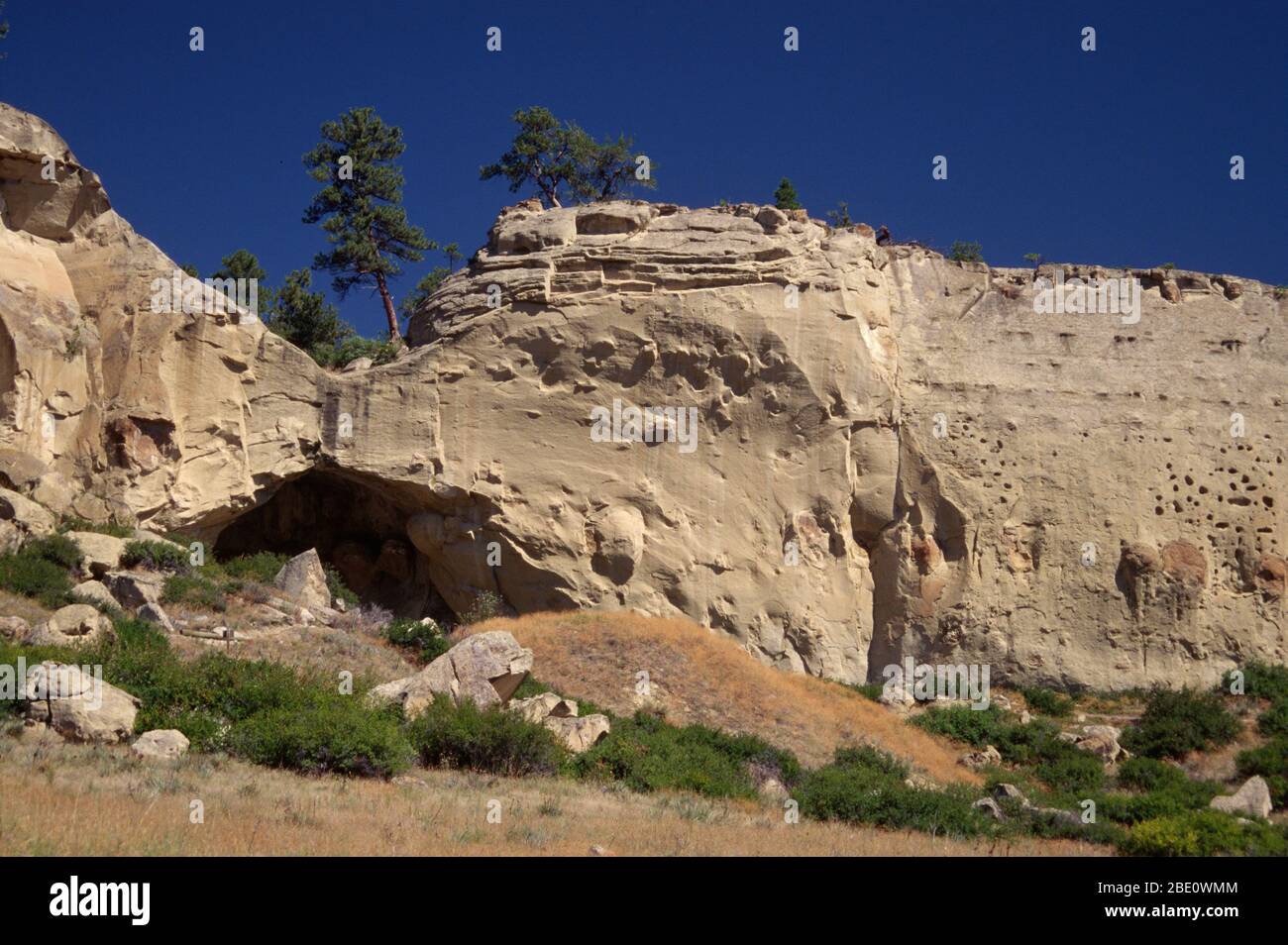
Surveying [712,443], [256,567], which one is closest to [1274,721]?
[712,443]

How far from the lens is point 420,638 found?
20.8 m

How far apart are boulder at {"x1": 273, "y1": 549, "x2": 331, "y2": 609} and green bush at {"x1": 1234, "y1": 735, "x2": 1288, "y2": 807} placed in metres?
14.6

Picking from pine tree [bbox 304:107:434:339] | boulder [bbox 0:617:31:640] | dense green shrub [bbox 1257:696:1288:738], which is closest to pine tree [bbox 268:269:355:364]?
pine tree [bbox 304:107:434:339]

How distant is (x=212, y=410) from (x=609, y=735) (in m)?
9.32

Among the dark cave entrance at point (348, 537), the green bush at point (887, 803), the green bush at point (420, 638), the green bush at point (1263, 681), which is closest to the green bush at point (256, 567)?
the dark cave entrance at point (348, 537)

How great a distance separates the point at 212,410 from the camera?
22.2m

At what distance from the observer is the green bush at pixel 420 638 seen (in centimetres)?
2044

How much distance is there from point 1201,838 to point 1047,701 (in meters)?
8.57

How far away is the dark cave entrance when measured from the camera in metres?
24.5

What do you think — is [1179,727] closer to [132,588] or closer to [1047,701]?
[1047,701]

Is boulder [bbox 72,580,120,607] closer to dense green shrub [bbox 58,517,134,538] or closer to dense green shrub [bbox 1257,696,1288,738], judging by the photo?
dense green shrub [bbox 58,517,134,538]

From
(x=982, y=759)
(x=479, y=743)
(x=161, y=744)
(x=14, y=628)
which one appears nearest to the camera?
(x=161, y=744)

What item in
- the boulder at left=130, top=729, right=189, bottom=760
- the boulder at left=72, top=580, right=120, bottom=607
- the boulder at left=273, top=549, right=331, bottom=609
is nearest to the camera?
the boulder at left=130, top=729, right=189, bottom=760
